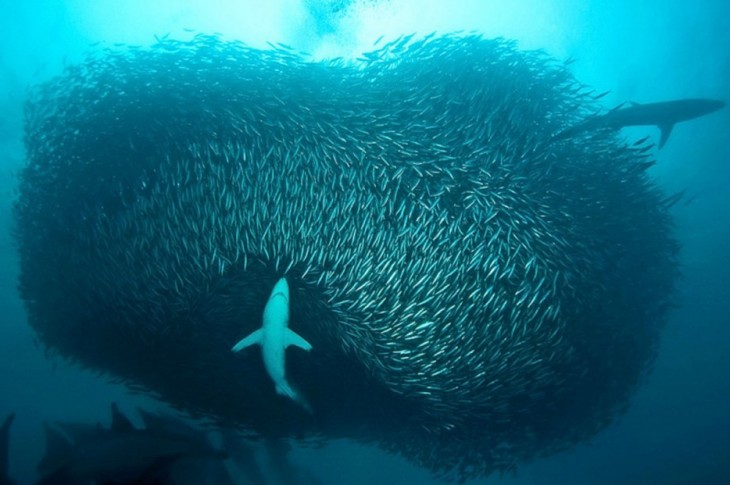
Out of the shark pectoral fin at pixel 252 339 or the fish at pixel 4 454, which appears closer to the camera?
the fish at pixel 4 454

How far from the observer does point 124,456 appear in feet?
17.3

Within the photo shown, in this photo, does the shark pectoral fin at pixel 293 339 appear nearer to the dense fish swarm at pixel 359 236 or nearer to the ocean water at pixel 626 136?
the dense fish swarm at pixel 359 236

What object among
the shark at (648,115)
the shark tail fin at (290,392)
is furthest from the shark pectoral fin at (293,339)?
the shark at (648,115)

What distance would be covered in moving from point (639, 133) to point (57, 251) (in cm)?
1733

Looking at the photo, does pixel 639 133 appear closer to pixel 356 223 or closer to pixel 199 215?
pixel 356 223

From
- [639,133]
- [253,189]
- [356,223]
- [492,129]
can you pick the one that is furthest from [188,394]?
[639,133]

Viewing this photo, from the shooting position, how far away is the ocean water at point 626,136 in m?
10.2

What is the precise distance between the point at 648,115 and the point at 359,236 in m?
5.56

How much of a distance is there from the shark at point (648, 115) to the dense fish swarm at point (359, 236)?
1.27 ft

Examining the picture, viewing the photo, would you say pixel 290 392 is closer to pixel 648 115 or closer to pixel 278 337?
Result: pixel 278 337

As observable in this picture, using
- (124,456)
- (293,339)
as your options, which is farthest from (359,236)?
(124,456)

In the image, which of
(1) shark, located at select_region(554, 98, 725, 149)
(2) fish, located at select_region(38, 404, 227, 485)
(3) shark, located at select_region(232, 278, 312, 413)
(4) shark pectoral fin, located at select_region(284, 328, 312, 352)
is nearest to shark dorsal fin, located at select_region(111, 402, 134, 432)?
(2) fish, located at select_region(38, 404, 227, 485)

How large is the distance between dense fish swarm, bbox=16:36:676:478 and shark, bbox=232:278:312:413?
0.67 meters

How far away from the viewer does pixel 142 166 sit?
6.79m
